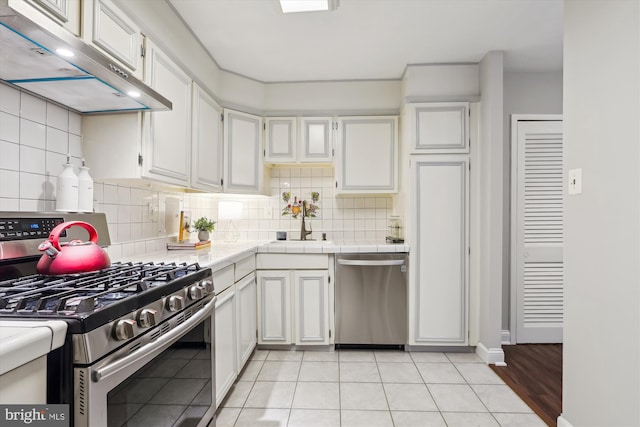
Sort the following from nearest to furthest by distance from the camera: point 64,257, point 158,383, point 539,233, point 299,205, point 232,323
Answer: point 158,383, point 64,257, point 232,323, point 539,233, point 299,205

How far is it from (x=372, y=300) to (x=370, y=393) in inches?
31.0

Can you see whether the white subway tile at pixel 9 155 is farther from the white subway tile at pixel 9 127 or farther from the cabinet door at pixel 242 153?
the cabinet door at pixel 242 153

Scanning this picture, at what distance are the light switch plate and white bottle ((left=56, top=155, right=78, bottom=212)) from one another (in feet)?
7.74

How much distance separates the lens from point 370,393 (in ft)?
7.02

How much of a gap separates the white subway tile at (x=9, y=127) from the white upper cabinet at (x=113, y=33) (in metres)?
0.45

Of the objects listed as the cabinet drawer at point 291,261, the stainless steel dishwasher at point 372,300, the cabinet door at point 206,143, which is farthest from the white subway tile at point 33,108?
the stainless steel dishwasher at point 372,300

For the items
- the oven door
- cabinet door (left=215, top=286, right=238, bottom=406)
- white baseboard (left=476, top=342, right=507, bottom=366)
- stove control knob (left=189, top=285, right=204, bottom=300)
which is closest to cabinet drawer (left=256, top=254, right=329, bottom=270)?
cabinet door (left=215, top=286, right=238, bottom=406)

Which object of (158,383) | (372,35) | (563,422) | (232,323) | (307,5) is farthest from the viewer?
(372,35)

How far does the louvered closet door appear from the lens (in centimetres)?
295

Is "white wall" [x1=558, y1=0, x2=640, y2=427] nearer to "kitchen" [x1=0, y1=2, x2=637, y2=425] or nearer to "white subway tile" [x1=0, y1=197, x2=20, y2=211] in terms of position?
"kitchen" [x1=0, y1=2, x2=637, y2=425]

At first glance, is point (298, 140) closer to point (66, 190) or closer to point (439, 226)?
point (439, 226)

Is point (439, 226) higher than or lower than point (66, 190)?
lower

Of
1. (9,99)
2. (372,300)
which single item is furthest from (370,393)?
(9,99)

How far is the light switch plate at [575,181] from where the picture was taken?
62.0 inches
